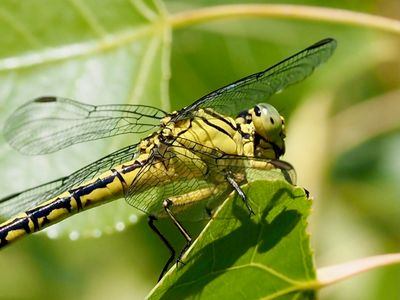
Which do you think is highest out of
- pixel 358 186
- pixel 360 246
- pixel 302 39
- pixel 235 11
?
pixel 302 39

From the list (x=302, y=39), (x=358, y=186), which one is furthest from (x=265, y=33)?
(x=358, y=186)

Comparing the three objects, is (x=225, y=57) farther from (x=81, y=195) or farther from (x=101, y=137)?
(x=81, y=195)

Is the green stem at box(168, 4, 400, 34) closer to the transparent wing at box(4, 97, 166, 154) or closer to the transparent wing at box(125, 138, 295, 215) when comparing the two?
the transparent wing at box(4, 97, 166, 154)

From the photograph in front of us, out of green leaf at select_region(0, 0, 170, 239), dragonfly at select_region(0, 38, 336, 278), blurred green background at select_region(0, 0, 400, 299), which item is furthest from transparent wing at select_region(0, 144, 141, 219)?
blurred green background at select_region(0, 0, 400, 299)

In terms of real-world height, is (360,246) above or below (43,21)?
below

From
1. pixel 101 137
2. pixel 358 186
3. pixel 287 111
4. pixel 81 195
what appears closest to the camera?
pixel 81 195

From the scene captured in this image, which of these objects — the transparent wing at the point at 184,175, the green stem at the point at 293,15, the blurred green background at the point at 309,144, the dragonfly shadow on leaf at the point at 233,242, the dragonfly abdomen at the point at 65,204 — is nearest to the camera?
the dragonfly shadow on leaf at the point at 233,242

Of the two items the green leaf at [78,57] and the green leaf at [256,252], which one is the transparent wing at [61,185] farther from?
the green leaf at [256,252]

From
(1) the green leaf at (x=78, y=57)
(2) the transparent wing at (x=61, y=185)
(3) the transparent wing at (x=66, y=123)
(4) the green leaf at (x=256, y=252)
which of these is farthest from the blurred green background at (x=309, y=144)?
(4) the green leaf at (x=256, y=252)
